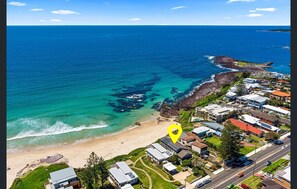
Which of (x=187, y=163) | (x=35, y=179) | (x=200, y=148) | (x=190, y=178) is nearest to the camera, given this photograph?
(x=190, y=178)

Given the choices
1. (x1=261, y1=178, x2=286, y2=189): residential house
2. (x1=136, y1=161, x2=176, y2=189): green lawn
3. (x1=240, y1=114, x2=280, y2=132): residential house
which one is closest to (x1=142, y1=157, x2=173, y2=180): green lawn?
(x1=136, y1=161, x2=176, y2=189): green lawn

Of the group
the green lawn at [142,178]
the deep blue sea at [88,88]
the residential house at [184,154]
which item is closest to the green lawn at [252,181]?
the residential house at [184,154]

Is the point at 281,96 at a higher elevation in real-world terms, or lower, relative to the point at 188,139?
higher

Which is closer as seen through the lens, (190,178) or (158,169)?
(190,178)

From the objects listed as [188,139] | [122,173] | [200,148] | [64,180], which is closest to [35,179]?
[64,180]

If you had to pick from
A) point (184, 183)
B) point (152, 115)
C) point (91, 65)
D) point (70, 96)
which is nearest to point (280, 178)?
point (184, 183)

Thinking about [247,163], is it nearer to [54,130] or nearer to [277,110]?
[277,110]
